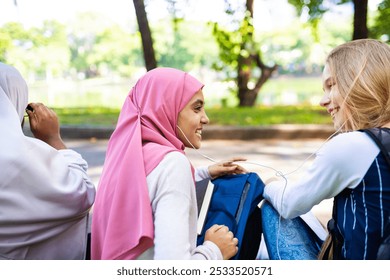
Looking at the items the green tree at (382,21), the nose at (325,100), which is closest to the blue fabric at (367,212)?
the nose at (325,100)

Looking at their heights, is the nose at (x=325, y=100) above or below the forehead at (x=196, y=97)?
below

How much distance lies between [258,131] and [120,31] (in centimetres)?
1847

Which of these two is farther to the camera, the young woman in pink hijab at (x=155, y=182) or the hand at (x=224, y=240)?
the hand at (x=224, y=240)

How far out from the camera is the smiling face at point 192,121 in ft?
5.63

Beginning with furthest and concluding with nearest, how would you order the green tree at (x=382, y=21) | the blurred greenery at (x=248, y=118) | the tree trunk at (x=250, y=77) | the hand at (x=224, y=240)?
the tree trunk at (x=250, y=77), the blurred greenery at (x=248, y=118), the green tree at (x=382, y=21), the hand at (x=224, y=240)

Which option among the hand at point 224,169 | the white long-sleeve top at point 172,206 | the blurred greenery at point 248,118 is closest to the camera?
the white long-sleeve top at point 172,206

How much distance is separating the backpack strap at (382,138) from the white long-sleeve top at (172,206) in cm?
53

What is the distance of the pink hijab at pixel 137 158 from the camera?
1.50m

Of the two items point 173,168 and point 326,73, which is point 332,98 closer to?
point 326,73

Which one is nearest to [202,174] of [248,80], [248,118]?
[248,118]

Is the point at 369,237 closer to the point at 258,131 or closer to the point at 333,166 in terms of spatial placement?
the point at 333,166

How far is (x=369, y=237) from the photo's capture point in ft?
4.93

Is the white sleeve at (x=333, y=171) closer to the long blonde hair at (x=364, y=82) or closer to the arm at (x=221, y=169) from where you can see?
the long blonde hair at (x=364, y=82)

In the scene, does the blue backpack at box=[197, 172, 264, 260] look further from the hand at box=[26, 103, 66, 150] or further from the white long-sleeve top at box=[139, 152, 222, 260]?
the hand at box=[26, 103, 66, 150]
